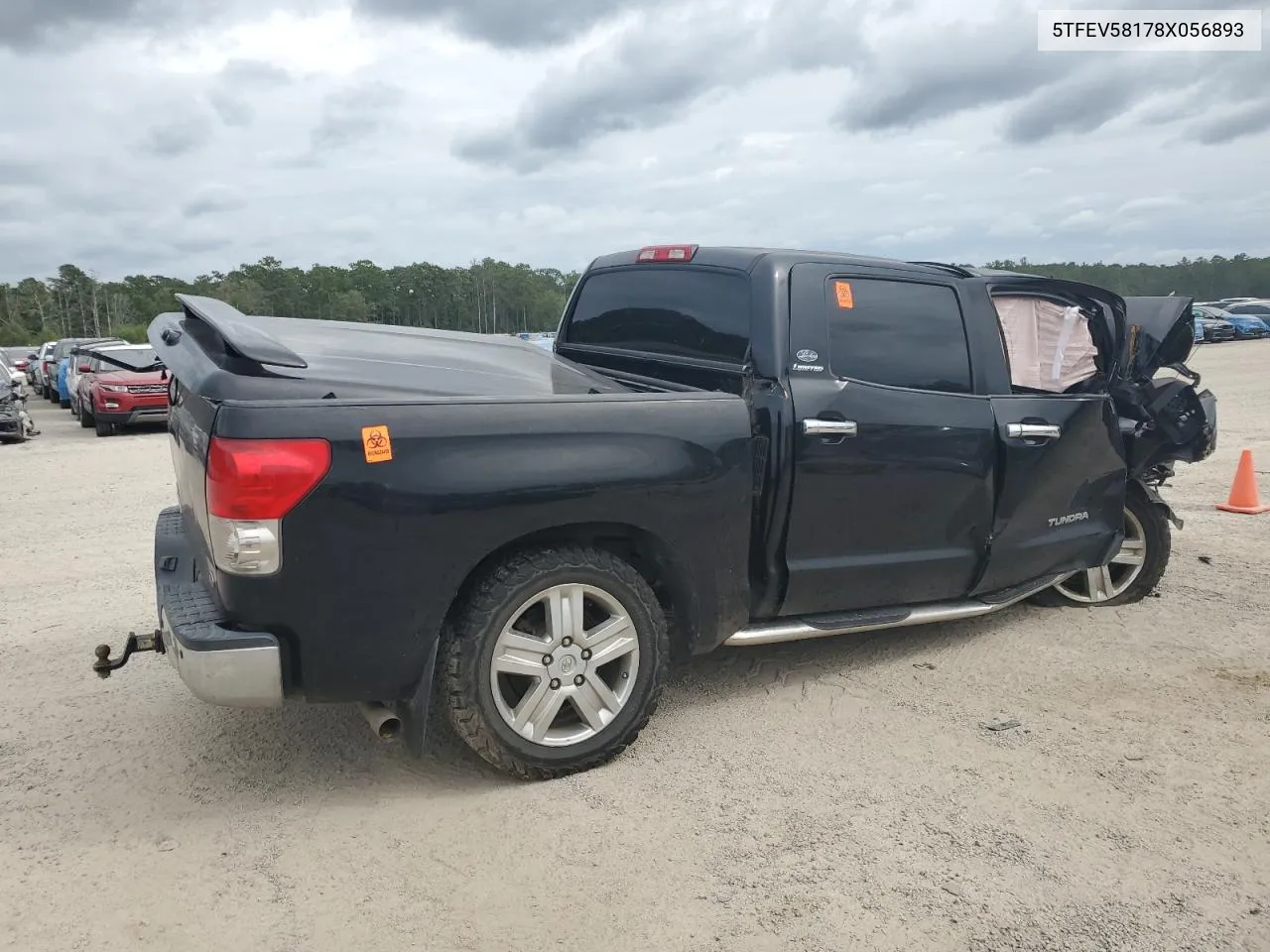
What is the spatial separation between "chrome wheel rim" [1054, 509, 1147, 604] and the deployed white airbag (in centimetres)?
97

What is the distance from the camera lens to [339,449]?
2982mm

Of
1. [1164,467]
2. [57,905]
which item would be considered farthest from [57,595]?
[1164,467]

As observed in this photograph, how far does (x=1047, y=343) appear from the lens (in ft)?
17.1

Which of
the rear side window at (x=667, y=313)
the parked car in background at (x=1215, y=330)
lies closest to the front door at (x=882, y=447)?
the rear side window at (x=667, y=313)

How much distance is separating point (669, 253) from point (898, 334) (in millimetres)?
1147

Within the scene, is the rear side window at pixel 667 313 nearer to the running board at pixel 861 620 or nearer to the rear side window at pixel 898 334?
the rear side window at pixel 898 334

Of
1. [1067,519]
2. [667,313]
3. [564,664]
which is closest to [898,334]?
[667,313]

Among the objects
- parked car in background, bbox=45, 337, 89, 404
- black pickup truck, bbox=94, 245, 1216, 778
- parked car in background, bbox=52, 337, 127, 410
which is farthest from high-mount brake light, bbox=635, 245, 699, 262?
parked car in background, bbox=45, 337, 89, 404

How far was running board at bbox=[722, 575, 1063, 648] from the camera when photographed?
403 cm

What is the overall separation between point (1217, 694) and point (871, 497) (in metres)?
1.75

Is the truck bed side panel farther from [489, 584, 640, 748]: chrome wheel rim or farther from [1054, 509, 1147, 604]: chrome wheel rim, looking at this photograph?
[1054, 509, 1147, 604]: chrome wheel rim

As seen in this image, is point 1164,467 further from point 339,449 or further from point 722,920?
point 339,449

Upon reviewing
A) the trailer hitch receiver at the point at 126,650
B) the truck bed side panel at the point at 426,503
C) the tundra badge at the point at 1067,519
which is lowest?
the trailer hitch receiver at the point at 126,650

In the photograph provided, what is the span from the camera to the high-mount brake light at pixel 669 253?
4570 millimetres
